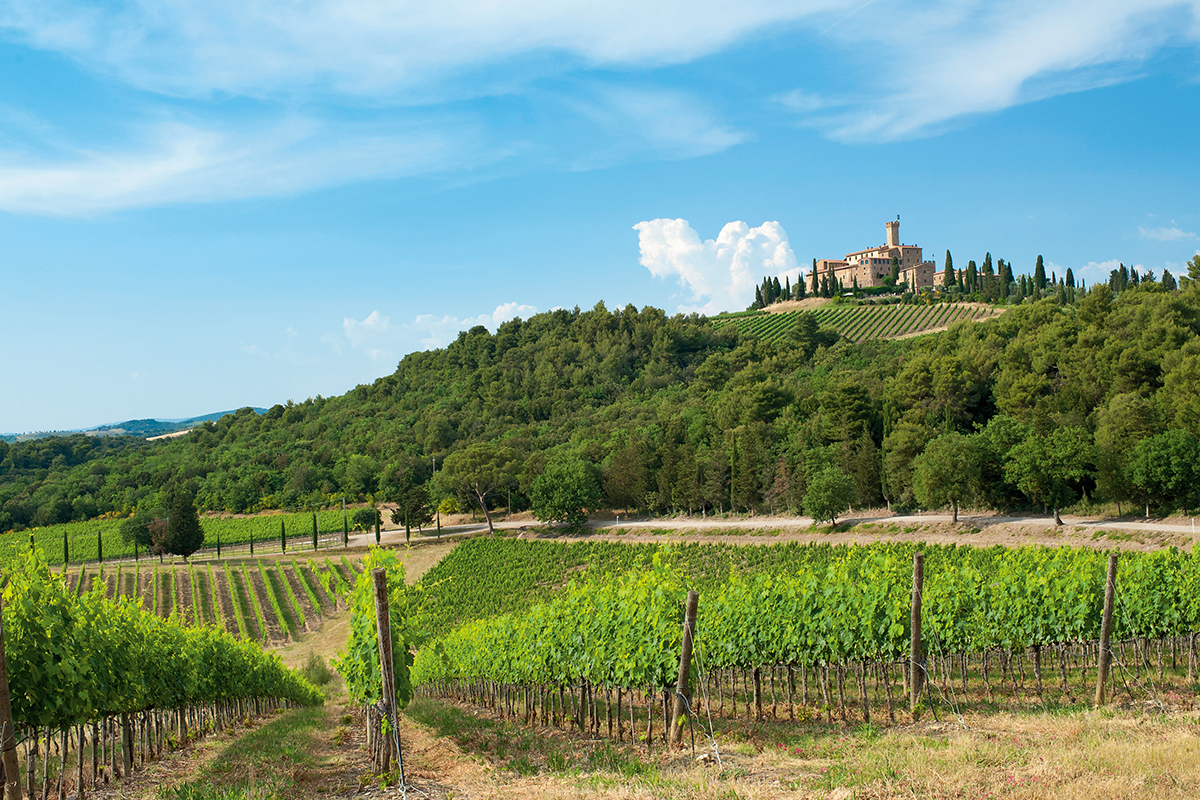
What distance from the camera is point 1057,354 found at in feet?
169

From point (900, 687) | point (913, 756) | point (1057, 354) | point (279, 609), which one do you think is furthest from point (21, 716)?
point (1057, 354)

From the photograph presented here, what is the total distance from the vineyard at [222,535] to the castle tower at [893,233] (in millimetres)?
140376

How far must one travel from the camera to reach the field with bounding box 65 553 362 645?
38406mm

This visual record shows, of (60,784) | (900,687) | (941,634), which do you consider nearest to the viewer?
(60,784)

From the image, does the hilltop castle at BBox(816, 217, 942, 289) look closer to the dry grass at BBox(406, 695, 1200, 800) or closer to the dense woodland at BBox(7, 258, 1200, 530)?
the dense woodland at BBox(7, 258, 1200, 530)

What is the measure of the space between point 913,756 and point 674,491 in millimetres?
51626

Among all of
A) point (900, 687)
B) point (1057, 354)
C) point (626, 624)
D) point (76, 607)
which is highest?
point (1057, 354)

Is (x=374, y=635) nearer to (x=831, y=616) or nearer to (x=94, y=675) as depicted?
(x=94, y=675)

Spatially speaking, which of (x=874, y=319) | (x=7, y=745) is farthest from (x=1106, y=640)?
(x=874, y=319)

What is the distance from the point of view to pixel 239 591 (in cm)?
4438

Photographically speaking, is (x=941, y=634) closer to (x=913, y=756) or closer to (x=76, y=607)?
(x=913, y=756)

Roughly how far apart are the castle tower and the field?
493 ft

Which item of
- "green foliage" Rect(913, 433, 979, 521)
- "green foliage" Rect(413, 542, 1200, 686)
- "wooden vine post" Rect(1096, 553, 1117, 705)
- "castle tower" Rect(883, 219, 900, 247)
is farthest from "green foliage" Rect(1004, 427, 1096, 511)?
"castle tower" Rect(883, 219, 900, 247)

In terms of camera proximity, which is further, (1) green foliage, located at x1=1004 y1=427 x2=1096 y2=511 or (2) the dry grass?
(1) green foliage, located at x1=1004 y1=427 x2=1096 y2=511
